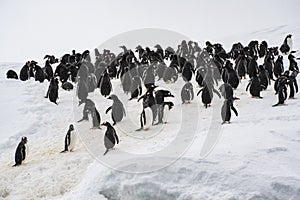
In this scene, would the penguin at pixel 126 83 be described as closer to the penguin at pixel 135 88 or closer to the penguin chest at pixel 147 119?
the penguin at pixel 135 88

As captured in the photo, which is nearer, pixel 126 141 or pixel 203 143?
pixel 203 143

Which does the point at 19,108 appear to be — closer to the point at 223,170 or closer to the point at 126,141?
the point at 126,141

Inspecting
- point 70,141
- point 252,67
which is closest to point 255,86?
point 252,67

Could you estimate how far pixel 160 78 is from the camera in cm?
1647

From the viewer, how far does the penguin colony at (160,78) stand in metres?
11.0

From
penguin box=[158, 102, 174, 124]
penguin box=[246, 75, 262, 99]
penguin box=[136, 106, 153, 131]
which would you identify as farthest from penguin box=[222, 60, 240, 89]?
penguin box=[136, 106, 153, 131]

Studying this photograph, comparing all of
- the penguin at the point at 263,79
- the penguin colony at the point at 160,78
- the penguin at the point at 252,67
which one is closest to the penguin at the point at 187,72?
Result: the penguin colony at the point at 160,78

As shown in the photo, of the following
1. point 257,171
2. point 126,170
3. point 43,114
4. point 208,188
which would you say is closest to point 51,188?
point 126,170

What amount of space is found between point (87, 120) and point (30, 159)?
8.11 feet

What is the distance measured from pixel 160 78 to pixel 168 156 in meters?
9.17

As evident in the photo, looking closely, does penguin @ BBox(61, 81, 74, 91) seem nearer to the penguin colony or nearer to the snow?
the penguin colony

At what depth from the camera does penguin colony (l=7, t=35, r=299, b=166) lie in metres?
11.0

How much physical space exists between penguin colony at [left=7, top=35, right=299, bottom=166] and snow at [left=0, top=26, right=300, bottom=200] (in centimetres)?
32

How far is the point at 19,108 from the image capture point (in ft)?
47.7
